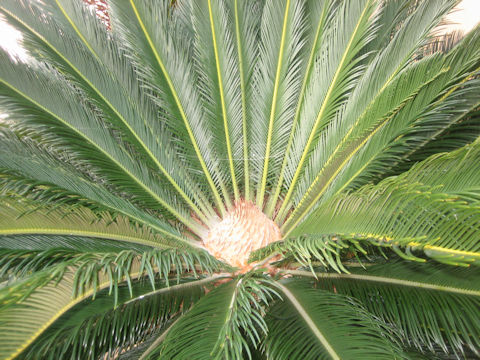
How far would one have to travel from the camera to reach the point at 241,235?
1.91 metres

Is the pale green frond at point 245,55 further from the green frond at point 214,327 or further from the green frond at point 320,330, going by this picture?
the green frond at point 214,327

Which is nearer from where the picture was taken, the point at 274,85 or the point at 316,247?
the point at 316,247

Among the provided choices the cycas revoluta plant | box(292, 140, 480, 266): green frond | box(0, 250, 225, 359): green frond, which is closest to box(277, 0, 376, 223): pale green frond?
the cycas revoluta plant

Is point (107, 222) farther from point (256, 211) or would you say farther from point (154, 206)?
point (256, 211)

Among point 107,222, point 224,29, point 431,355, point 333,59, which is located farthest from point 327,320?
point 224,29

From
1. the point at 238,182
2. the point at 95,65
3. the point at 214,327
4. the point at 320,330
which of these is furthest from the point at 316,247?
the point at 95,65

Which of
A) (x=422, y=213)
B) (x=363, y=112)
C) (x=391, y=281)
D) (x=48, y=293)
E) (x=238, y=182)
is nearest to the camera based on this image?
(x=422, y=213)

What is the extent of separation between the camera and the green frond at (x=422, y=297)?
4.12 ft

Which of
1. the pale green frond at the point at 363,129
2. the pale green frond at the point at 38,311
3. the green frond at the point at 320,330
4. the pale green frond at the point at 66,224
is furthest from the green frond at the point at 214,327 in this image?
the pale green frond at the point at 363,129

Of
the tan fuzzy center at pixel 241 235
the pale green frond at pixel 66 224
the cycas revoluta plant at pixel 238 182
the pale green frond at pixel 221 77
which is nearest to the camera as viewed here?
the cycas revoluta plant at pixel 238 182

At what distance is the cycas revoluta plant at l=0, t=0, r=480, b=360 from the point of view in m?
1.16

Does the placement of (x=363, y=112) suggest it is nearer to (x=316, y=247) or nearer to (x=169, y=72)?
(x=316, y=247)

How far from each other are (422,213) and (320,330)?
1.92ft

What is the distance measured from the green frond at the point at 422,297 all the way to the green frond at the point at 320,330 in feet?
0.47
